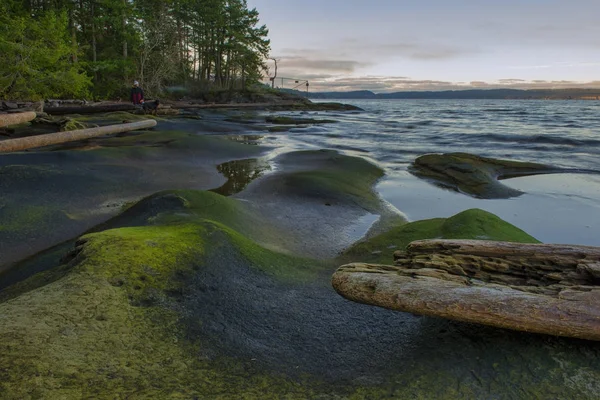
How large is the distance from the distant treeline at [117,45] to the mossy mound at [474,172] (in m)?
19.3

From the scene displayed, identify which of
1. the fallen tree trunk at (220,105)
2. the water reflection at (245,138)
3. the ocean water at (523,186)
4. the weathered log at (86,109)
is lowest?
the ocean water at (523,186)

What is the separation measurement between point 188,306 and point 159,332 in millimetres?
367

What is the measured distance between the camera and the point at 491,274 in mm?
2480

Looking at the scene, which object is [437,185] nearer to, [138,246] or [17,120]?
[138,246]

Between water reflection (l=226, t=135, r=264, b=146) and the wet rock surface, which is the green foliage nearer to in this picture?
water reflection (l=226, t=135, r=264, b=146)

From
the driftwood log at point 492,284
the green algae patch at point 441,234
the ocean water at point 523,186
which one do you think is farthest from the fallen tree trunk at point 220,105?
the driftwood log at point 492,284

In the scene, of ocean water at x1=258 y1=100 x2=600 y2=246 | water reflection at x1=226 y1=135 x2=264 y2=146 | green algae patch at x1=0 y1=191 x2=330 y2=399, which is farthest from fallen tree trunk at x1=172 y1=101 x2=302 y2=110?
green algae patch at x1=0 y1=191 x2=330 y2=399

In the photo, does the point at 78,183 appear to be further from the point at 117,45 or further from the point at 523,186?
the point at 117,45

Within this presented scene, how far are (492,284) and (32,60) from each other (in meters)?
24.4

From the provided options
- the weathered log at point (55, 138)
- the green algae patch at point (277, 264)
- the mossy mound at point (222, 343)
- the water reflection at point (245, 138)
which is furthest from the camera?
the water reflection at point (245, 138)

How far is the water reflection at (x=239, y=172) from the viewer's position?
8242 mm

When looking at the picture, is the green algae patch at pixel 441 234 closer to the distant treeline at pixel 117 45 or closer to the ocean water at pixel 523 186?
the ocean water at pixel 523 186

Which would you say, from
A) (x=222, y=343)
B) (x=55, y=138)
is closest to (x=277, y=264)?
(x=222, y=343)

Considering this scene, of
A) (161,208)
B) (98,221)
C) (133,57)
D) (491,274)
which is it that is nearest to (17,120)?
(98,221)
